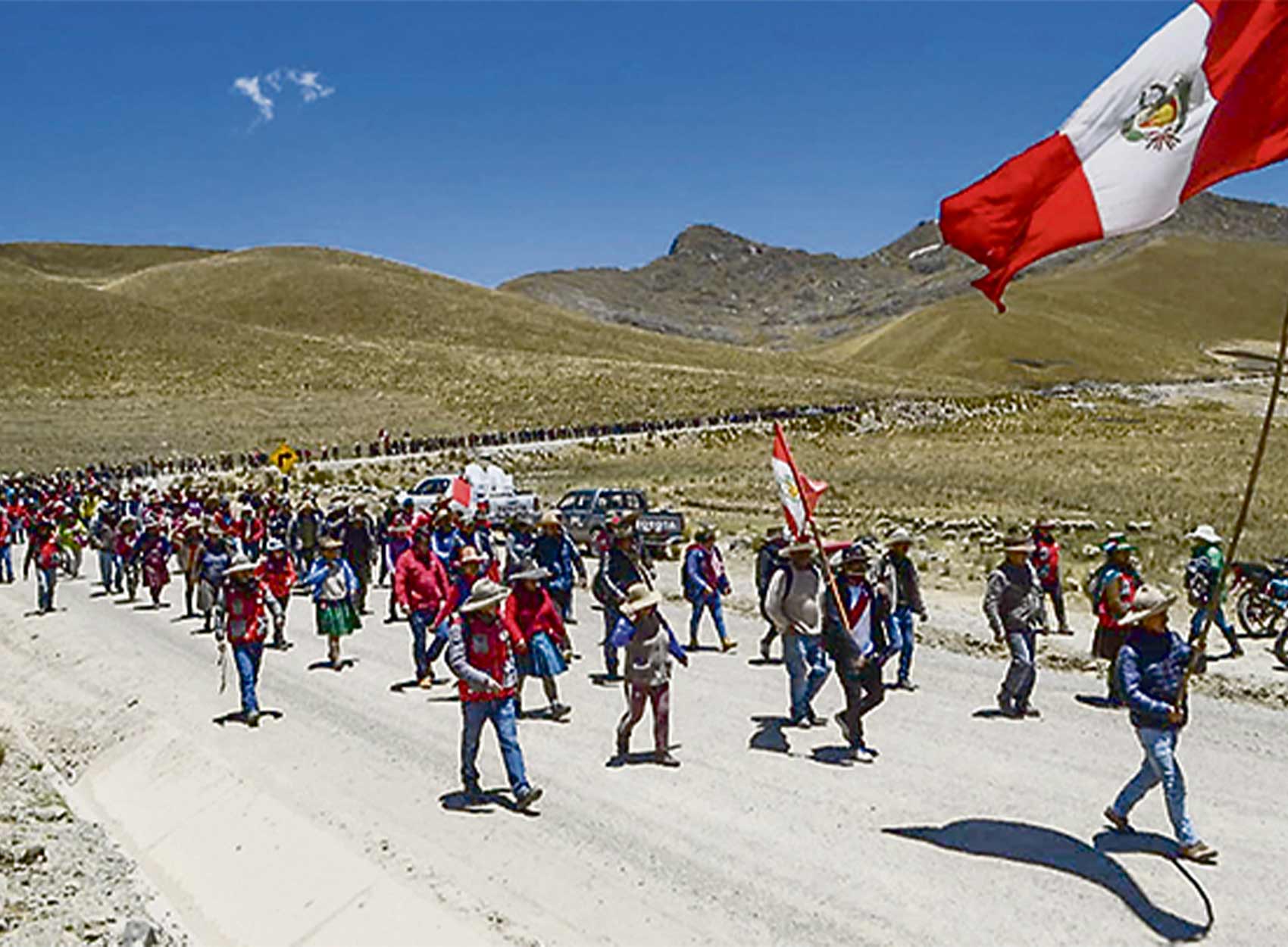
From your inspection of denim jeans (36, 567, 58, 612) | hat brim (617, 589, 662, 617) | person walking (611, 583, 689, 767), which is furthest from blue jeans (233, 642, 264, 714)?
denim jeans (36, 567, 58, 612)

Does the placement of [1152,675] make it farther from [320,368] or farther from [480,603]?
[320,368]

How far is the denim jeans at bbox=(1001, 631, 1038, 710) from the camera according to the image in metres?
11.6

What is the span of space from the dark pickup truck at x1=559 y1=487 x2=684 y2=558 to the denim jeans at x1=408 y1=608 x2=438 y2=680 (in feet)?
38.7

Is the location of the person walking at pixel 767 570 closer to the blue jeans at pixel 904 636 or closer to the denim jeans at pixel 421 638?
the blue jeans at pixel 904 636

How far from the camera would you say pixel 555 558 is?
14984 millimetres

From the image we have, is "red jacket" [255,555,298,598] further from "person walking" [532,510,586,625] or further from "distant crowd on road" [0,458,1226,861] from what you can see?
"person walking" [532,510,586,625]

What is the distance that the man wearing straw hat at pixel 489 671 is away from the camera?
9.41 m

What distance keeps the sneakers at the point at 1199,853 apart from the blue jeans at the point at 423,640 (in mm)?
8752

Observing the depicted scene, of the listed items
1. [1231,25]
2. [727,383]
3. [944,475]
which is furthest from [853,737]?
[727,383]

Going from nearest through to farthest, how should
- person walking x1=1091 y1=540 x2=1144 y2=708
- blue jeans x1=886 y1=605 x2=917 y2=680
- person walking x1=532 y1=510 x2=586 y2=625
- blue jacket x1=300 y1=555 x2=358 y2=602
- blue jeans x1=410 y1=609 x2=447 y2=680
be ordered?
person walking x1=1091 y1=540 x2=1144 y2=708, blue jeans x1=886 y1=605 x2=917 y2=680, blue jeans x1=410 y1=609 x2=447 y2=680, blue jacket x1=300 y1=555 x2=358 y2=602, person walking x1=532 y1=510 x2=586 y2=625

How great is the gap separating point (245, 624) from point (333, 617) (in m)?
2.35

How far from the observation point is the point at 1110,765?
10.3 meters

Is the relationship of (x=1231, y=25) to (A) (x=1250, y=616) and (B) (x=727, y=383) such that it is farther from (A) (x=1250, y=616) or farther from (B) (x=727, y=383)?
(B) (x=727, y=383)

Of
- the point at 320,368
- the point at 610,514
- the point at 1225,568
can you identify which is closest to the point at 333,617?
the point at 1225,568
